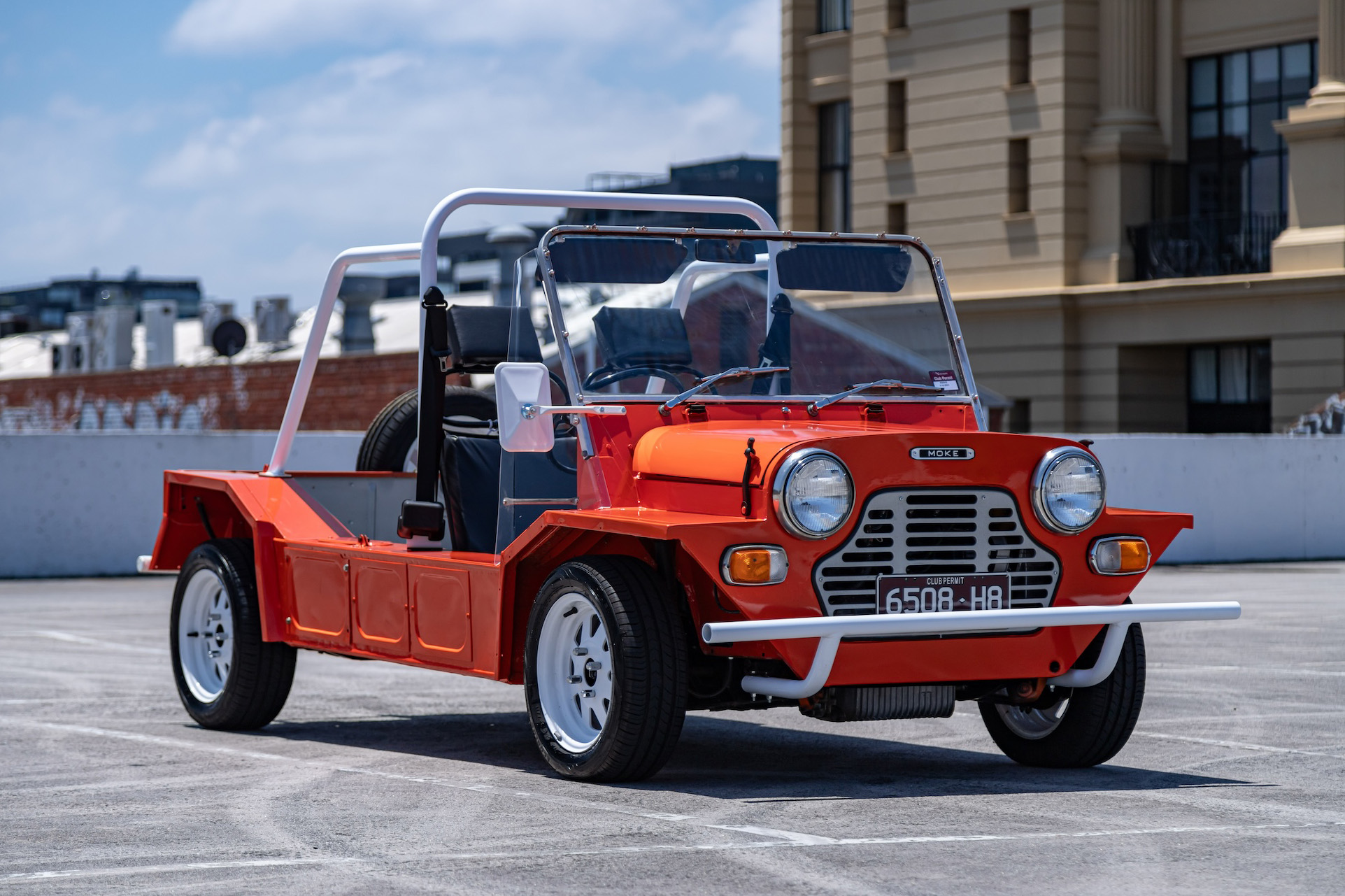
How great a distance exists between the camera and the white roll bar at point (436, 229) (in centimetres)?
931

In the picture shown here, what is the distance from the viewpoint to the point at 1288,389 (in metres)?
34.0

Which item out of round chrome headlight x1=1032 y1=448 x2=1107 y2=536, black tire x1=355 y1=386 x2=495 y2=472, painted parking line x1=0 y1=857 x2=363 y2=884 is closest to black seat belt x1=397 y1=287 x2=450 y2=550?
black tire x1=355 y1=386 x2=495 y2=472

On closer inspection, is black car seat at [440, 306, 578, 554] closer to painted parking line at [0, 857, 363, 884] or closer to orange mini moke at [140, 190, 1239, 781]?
orange mini moke at [140, 190, 1239, 781]

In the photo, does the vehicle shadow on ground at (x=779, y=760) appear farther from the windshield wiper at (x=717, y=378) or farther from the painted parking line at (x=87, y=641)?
the painted parking line at (x=87, y=641)

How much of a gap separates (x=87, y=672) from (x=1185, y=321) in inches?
1019

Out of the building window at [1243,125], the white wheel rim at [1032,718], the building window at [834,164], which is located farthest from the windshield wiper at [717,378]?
the building window at [834,164]

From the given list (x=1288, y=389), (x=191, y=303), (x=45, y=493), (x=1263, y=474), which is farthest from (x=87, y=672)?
(x=191, y=303)

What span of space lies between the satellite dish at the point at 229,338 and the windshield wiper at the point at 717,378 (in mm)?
38261

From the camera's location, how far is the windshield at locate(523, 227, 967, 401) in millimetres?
8562

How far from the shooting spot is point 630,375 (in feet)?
27.9

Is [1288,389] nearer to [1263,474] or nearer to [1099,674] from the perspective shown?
[1263,474]

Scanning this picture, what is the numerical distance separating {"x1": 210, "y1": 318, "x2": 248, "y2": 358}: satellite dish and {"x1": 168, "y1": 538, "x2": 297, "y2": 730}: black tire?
36184mm

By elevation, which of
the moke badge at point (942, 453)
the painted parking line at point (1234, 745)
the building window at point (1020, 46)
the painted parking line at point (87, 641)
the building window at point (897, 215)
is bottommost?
the painted parking line at point (87, 641)

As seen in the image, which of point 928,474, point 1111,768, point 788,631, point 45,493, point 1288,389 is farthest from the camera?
point 1288,389
